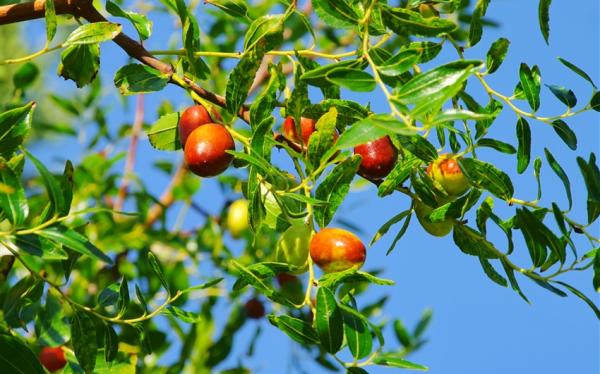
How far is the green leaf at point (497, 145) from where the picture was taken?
122 centimetres

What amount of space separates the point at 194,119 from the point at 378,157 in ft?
0.83

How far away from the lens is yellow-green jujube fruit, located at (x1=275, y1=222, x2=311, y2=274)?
48.0 inches

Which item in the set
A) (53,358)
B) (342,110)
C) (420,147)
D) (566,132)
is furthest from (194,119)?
(53,358)

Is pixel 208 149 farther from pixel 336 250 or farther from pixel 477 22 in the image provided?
pixel 477 22

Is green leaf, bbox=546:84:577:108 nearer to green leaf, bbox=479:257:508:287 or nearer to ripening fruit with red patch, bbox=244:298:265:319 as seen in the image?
green leaf, bbox=479:257:508:287

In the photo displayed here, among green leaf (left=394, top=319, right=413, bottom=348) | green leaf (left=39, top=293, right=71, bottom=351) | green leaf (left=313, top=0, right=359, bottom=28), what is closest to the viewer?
green leaf (left=313, top=0, right=359, bottom=28)

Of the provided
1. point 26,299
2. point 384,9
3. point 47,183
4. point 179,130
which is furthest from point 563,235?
point 26,299

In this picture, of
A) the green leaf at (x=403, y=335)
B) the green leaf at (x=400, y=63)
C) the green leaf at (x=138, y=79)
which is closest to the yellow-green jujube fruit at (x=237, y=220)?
the green leaf at (x=403, y=335)

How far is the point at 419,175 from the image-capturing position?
1.22 metres

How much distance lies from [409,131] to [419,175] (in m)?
0.35

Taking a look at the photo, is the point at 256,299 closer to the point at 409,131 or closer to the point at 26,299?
the point at 26,299

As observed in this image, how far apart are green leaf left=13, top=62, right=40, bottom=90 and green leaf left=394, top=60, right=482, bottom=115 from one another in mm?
1282

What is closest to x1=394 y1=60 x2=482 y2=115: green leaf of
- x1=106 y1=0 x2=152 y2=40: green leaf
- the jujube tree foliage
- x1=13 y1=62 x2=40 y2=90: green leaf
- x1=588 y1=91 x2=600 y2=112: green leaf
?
the jujube tree foliage

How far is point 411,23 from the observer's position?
41.8 inches
